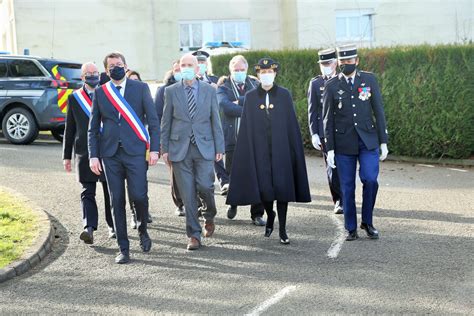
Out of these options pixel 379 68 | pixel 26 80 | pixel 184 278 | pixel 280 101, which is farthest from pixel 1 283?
pixel 26 80

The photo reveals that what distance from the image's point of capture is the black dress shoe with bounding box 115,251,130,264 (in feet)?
26.7

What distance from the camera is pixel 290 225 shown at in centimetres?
985

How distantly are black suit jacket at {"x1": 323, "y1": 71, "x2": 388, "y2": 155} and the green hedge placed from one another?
6683mm

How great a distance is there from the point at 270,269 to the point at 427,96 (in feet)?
28.9

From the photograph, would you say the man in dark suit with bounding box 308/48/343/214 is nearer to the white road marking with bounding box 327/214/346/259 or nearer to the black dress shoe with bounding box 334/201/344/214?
the black dress shoe with bounding box 334/201/344/214

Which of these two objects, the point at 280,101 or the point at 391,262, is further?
the point at 280,101

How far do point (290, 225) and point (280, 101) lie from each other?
1.69 m

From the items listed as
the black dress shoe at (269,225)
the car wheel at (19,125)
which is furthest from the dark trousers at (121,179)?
the car wheel at (19,125)

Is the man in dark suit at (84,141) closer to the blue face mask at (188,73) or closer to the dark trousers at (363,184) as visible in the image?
the blue face mask at (188,73)

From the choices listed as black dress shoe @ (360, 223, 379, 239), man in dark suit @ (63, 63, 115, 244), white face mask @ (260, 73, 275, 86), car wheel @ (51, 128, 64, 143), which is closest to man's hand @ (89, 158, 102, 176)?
man in dark suit @ (63, 63, 115, 244)

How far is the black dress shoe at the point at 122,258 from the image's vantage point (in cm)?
812

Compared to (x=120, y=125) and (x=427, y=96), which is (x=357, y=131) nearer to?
(x=120, y=125)

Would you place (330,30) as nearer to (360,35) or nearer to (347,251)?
(360,35)

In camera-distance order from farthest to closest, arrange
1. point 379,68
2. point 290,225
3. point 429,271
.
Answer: point 379,68
point 290,225
point 429,271
